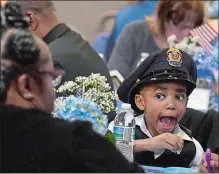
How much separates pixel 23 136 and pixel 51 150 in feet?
0.25

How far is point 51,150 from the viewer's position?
1729 mm

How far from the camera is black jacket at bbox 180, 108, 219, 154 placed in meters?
3.22

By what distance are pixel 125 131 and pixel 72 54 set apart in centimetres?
110

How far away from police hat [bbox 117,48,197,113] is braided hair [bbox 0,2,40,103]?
3.50 feet

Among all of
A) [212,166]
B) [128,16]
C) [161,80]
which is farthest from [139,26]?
[212,166]

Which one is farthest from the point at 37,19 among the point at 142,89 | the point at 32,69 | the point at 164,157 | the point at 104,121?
the point at 32,69

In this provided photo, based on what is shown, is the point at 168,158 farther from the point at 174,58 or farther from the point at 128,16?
the point at 128,16

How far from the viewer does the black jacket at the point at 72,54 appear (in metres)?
3.45

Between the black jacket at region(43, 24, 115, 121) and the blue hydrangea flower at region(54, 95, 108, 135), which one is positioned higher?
the black jacket at region(43, 24, 115, 121)

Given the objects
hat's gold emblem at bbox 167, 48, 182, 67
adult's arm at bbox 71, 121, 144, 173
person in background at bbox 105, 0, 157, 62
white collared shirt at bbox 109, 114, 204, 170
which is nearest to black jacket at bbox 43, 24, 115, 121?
white collared shirt at bbox 109, 114, 204, 170

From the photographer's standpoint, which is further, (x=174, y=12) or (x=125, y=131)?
(x=174, y=12)

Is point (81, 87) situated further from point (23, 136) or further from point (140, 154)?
point (23, 136)

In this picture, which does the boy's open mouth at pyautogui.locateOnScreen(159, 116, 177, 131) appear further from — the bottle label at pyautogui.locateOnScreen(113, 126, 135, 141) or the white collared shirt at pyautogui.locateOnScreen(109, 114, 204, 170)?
the bottle label at pyautogui.locateOnScreen(113, 126, 135, 141)

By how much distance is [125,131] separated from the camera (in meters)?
2.55
